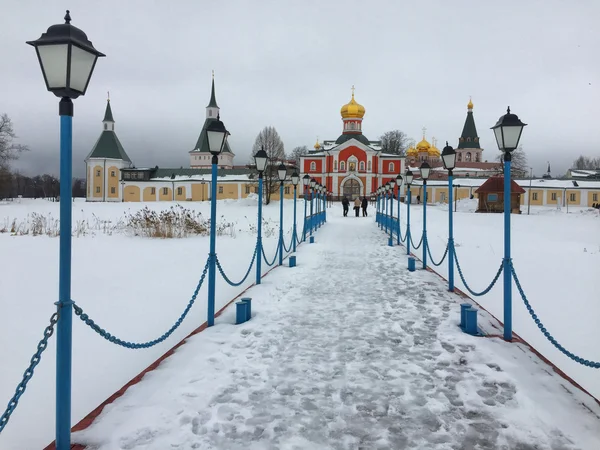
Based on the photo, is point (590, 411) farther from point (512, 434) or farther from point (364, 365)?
point (364, 365)

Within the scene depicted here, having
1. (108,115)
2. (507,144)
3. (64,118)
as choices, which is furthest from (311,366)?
(108,115)

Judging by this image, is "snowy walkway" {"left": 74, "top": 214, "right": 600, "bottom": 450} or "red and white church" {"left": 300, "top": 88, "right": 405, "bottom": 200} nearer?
"snowy walkway" {"left": 74, "top": 214, "right": 600, "bottom": 450}

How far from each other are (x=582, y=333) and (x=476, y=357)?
2533 millimetres

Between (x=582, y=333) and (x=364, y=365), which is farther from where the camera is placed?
(x=582, y=333)

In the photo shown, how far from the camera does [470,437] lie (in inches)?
125

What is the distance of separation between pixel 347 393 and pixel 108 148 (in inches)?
2698

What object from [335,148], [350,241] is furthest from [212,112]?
[350,241]

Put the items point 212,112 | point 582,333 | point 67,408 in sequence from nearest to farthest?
point 67,408 → point 582,333 → point 212,112

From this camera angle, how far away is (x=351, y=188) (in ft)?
185

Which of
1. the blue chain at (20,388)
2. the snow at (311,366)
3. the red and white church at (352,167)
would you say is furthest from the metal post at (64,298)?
the red and white church at (352,167)

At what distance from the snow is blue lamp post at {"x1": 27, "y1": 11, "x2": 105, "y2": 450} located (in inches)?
16.5

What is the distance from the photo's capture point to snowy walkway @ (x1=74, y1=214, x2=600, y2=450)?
10.3ft

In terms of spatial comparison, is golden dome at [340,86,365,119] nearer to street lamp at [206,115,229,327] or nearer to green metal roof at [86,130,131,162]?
green metal roof at [86,130,131,162]

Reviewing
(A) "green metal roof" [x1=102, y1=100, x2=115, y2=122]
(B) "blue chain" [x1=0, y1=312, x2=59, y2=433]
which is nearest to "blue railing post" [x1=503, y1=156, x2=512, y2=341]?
(B) "blue chain" [x1=0, y1=312, x2=59, y2=433]
